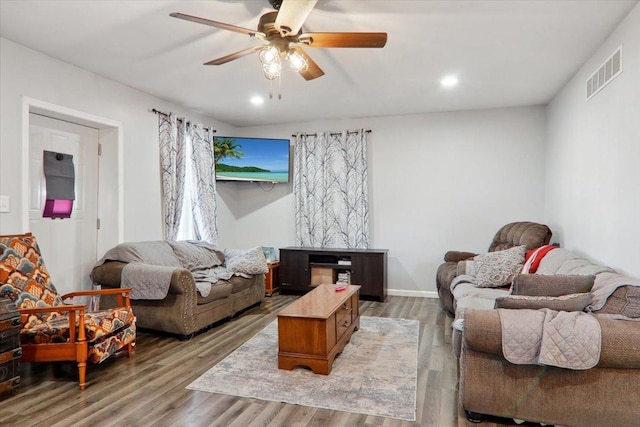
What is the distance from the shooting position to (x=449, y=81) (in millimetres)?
4117

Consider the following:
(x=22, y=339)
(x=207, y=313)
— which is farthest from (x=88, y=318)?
(x=207, y=313)

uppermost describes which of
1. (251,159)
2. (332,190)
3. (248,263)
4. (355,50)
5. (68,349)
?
(355,50)

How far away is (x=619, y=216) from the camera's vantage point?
2.89 m

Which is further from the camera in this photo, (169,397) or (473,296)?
(473,296)

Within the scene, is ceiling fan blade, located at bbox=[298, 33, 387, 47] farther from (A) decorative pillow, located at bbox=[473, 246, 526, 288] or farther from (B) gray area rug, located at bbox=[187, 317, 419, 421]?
(A) decorative pillow, located at bbox=[473, 246, 526, 288]

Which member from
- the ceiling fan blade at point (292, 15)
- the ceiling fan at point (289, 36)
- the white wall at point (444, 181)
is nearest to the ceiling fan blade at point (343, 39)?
the ceiling fan at point (289, 36)

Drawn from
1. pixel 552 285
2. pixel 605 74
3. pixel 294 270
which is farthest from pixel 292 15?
pixel 294 270

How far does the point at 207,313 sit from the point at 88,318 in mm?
1226

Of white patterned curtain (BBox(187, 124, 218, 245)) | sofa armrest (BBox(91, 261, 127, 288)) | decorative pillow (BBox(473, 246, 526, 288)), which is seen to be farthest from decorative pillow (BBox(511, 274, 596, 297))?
white patterned curtain (BBox(187, 124, 218, 245))

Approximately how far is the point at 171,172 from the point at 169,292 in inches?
67.1

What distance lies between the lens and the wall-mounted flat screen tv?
5.78 m

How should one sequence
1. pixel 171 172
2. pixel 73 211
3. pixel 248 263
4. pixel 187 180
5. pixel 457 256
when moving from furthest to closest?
pixel 187 180, pixel 457 256, pixel 171 172, pixel 248 263, pixel 73 211

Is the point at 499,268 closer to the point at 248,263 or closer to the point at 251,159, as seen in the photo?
the point at 248,263

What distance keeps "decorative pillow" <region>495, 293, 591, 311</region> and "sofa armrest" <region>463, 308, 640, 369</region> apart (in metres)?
0.14
